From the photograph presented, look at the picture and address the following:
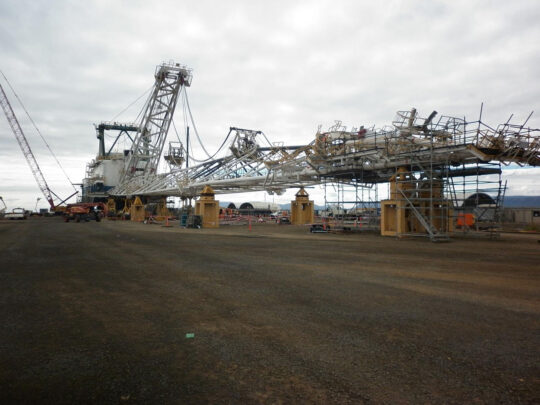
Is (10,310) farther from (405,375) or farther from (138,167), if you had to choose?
(138,167)

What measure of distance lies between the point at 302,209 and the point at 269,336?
33.6 metres

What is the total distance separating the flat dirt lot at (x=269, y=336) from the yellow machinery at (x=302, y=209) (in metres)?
28.4

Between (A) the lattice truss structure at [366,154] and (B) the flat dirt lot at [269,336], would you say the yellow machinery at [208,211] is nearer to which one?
(A) the lattice truss structure at [366,154]

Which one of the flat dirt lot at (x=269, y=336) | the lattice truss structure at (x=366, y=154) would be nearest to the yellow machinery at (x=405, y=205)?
the lattice truss structure at (x=366, y=154)

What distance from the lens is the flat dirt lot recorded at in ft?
10.3

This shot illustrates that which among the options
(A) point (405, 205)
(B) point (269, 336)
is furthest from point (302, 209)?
(B) point (269, 336)

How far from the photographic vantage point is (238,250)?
44.8 ft

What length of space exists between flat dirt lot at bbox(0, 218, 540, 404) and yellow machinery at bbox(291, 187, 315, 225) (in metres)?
28.4

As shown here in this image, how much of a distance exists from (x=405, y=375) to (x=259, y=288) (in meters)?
4.02

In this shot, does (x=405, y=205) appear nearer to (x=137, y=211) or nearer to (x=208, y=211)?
(x=208, y=211)

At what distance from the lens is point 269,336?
4.43 metres

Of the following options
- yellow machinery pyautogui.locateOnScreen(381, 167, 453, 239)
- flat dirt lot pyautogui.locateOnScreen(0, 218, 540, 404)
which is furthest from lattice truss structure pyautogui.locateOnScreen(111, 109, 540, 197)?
flat dirt lot pyautogui.locateOnScreen(0, 218, 540, 404)

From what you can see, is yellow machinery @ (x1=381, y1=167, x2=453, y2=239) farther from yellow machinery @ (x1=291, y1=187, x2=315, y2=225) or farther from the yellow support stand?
the yellow support stand

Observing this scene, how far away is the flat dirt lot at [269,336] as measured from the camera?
3125mm
